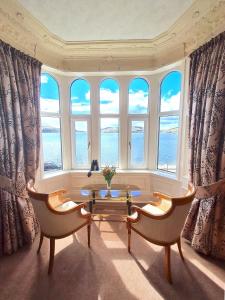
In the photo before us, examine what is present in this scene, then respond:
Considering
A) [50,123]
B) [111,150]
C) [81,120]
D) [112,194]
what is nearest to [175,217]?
[112,194]

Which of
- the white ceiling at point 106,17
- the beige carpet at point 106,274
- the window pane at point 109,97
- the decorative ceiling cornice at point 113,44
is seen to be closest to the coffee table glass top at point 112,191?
the beige carpet at point 106,274

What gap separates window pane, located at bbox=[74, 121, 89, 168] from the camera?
11.6 feet

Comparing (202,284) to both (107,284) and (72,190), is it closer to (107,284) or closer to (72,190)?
(107,284)

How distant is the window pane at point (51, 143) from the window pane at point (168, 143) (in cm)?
205

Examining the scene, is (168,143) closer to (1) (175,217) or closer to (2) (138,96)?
(2) (138,96)

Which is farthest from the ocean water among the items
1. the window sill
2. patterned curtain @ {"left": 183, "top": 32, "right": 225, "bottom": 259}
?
patterned curtain @ {"left": 183, "top": 32, "right": 225, "bottom": 259}

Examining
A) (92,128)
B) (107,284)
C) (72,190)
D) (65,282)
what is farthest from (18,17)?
(107,284)

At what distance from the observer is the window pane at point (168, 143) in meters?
3.13

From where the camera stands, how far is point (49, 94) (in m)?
3.25

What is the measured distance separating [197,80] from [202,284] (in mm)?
2309

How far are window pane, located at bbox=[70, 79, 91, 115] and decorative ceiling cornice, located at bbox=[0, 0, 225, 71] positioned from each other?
0.32 m

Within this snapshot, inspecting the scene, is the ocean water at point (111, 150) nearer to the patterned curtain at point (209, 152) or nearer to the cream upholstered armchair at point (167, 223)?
the patterned curtain at point (209, 152)

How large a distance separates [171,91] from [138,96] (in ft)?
2.09

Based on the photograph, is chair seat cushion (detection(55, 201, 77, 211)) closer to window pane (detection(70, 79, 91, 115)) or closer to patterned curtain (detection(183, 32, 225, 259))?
patterned curtain (detection(183, 32, 225, 259))
